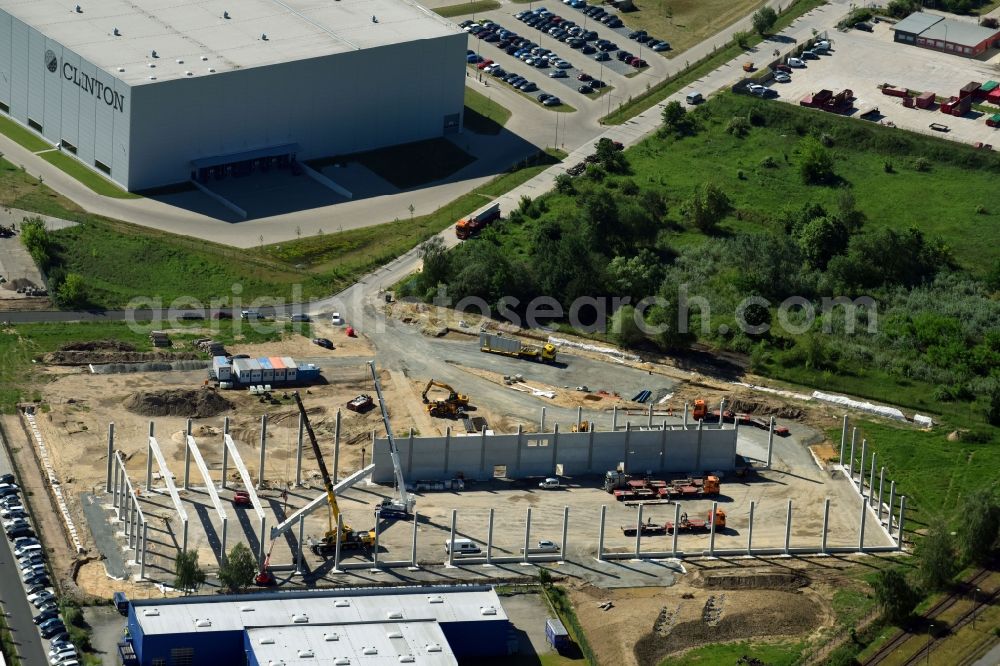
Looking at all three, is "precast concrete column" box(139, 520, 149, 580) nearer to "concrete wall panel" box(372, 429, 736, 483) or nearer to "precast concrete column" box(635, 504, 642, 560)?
"concrete wall panel" box(372, 429, 736, 483)

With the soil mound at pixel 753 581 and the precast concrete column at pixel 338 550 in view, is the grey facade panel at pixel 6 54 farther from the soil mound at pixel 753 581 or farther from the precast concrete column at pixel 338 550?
the soil mound at pixel 753 581

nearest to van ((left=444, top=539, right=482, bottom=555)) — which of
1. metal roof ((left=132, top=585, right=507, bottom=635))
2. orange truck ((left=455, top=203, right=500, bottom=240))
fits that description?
metal roof ((left=132, top=585, right=507, bottom=635))

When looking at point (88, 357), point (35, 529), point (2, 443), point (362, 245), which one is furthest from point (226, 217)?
point (35, 529)

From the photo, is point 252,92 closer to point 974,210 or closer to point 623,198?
point 623,198

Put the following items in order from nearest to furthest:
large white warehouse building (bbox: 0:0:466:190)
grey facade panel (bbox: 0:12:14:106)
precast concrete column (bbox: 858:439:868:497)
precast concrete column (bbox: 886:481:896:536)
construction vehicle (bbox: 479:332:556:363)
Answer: precast concrete column (bbox: 886:481:896:536)
precast concrete column (bbox: 858:439:868:497)
construction vehicle (bbox: 479:332:556:363)
large white warehouse building (bbox: 0:0:466:190)
grey facade panel (bbox: 0:12:14:106)

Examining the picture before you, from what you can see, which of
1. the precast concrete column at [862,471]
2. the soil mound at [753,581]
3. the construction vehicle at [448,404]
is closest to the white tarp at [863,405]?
the precast concrete column at [862,471]
